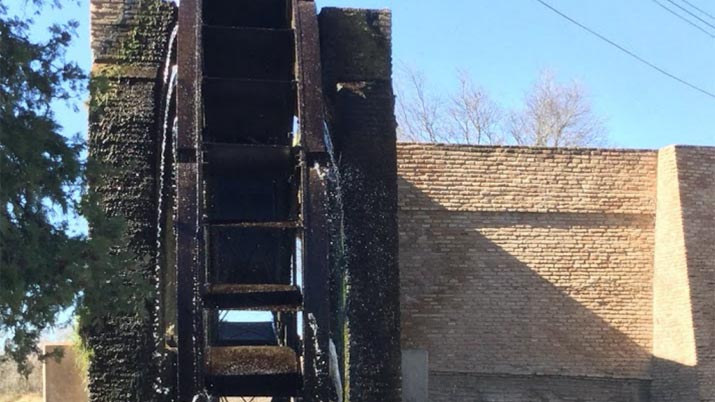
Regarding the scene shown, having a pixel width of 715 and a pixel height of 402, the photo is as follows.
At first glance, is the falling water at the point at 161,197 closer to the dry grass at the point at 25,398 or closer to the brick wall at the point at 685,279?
the brick wall at the point at 685,279

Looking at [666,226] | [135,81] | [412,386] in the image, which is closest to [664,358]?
[666,226]

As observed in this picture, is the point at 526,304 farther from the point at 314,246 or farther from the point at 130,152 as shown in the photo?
the point at 314,246

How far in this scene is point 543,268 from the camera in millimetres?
11625

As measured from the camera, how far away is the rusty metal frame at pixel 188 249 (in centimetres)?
470

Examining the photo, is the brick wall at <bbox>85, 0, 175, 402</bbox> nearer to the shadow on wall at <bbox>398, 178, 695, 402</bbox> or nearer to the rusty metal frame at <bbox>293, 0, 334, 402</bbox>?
the rusty metal frame at <bbox>293, 0, 334, 402</bbox>

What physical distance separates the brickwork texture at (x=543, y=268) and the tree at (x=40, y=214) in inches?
226

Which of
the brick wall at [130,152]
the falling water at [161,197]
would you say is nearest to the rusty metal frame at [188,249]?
the falling water at [161,197]

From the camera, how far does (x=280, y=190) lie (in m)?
6.36

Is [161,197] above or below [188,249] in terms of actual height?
above

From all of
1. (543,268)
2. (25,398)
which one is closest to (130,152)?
(543,268)

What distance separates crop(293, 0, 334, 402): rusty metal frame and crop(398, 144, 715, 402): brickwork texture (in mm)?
6228

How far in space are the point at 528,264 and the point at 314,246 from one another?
709cm

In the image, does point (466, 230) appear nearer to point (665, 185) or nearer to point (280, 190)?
point (665, 185)

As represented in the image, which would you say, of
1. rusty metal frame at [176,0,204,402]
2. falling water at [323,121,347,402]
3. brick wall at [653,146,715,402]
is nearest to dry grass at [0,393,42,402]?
brick wall at [653,146,715,402]
